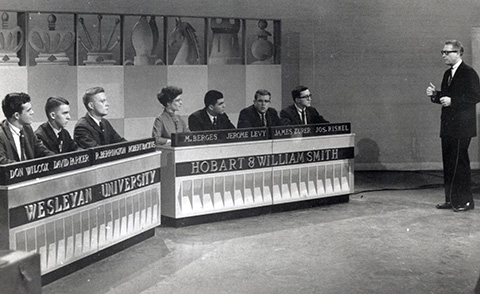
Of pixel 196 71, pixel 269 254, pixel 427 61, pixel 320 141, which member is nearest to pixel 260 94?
pixel 320 141

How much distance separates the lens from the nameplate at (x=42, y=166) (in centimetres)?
462

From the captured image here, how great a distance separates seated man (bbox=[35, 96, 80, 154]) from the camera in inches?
228

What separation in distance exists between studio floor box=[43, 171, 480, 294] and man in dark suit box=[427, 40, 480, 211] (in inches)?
9.9

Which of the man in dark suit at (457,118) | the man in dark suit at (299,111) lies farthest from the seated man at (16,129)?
the man in dark suit at (457,118)

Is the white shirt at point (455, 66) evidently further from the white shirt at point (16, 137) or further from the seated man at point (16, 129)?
the white shirt at point (16, 137)

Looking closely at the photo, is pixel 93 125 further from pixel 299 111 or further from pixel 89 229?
pixel 299 111

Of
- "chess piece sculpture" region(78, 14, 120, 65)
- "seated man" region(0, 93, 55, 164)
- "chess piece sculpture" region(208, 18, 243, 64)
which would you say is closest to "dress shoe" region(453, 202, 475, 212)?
"chess piece sculpture" region(208, 18, 243, 64)

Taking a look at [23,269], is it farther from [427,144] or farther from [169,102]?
[427,144]

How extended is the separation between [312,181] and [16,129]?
11.1 ft

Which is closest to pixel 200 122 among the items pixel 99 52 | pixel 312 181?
pixel 312 181

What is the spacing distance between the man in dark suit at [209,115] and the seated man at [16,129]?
2.24 metres

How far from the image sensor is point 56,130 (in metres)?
5.87

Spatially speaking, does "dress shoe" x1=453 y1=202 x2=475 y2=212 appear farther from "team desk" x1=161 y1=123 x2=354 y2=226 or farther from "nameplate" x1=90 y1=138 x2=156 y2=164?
"nameplate" x1=90 y1=138 x2=156 y2=164

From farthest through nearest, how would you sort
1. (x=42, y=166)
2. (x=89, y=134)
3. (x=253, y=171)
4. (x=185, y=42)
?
(x=185, y=42) → (x=253, y=171) → (x=89, y=134) → (x=42, y=166)
